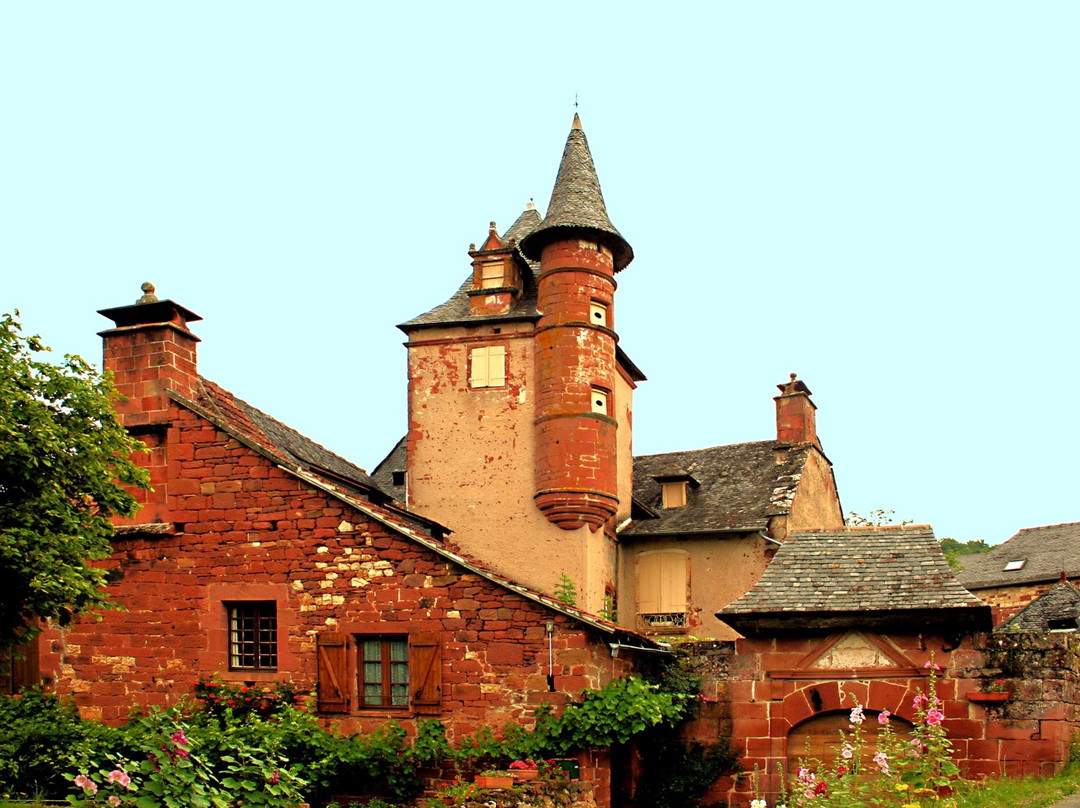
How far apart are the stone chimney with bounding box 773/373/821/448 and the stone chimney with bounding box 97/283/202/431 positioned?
603 inches

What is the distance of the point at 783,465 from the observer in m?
28.0

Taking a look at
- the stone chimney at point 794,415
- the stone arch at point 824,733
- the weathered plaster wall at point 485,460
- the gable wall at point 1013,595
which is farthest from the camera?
the gable wall at point 1013,595

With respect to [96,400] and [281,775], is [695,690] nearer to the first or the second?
[281,775]

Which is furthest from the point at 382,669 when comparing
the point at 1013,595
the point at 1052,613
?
the point at 1013,595

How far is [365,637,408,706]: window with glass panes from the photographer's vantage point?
1722 cm

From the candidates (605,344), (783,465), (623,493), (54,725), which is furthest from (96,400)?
(783,465)

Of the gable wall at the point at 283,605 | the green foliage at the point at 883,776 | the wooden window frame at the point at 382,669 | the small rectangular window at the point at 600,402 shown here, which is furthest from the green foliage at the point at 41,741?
the small rectangular window at the point at 600,402

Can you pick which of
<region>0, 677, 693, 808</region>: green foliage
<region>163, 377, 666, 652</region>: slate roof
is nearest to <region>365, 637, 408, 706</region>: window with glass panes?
<region>0, 677, 693, 808</region>: green foliage

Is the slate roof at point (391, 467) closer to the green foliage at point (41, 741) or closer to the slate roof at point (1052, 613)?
the green foliage at point (41, 741)

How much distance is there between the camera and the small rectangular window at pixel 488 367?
24156 millimetres

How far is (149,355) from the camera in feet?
61.2

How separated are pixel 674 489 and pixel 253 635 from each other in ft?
39.4

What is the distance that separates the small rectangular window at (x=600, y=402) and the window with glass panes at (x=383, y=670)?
7550 millimetres

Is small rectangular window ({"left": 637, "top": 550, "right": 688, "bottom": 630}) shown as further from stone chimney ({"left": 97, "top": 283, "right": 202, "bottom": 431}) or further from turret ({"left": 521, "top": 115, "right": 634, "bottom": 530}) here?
stone chimney ({"left": 97, "top": 283, "right": 202, "bottom": 431})
